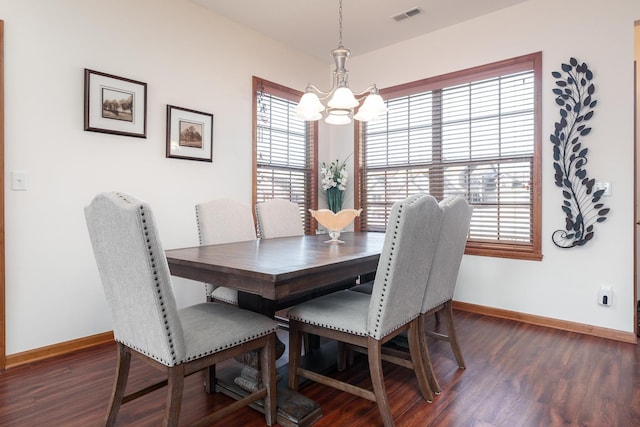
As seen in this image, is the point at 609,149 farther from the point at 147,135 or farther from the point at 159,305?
the point at 147,135

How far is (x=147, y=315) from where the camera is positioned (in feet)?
4.52

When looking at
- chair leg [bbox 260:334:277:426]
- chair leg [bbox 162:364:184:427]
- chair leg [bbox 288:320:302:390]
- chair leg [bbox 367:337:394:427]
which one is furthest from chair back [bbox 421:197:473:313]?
chair leg [bbox 162:364:184:427]

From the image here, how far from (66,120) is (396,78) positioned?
3142 millimetres

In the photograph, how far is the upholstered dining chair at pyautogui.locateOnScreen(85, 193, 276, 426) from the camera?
131 centimetres

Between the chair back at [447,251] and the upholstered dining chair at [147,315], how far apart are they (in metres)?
0.97

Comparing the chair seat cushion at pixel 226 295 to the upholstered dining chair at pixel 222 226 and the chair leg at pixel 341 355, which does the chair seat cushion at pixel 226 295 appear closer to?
the upholstered dining chair at pixel 222 226

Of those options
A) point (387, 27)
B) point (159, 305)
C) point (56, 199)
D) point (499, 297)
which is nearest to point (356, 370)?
point (159, 305)

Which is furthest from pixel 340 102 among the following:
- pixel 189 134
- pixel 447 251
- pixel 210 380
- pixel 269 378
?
pixel 210 380

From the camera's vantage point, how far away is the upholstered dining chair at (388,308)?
1.64 m

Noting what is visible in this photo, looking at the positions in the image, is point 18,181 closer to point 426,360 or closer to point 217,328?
point 217,328

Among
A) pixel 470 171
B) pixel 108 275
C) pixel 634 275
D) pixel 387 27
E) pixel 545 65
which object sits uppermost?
pixel 387 27

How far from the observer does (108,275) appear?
4.85 feet

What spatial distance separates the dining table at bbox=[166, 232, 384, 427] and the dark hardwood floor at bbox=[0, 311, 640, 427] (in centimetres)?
13

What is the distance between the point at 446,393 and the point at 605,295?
1806 millimetres
